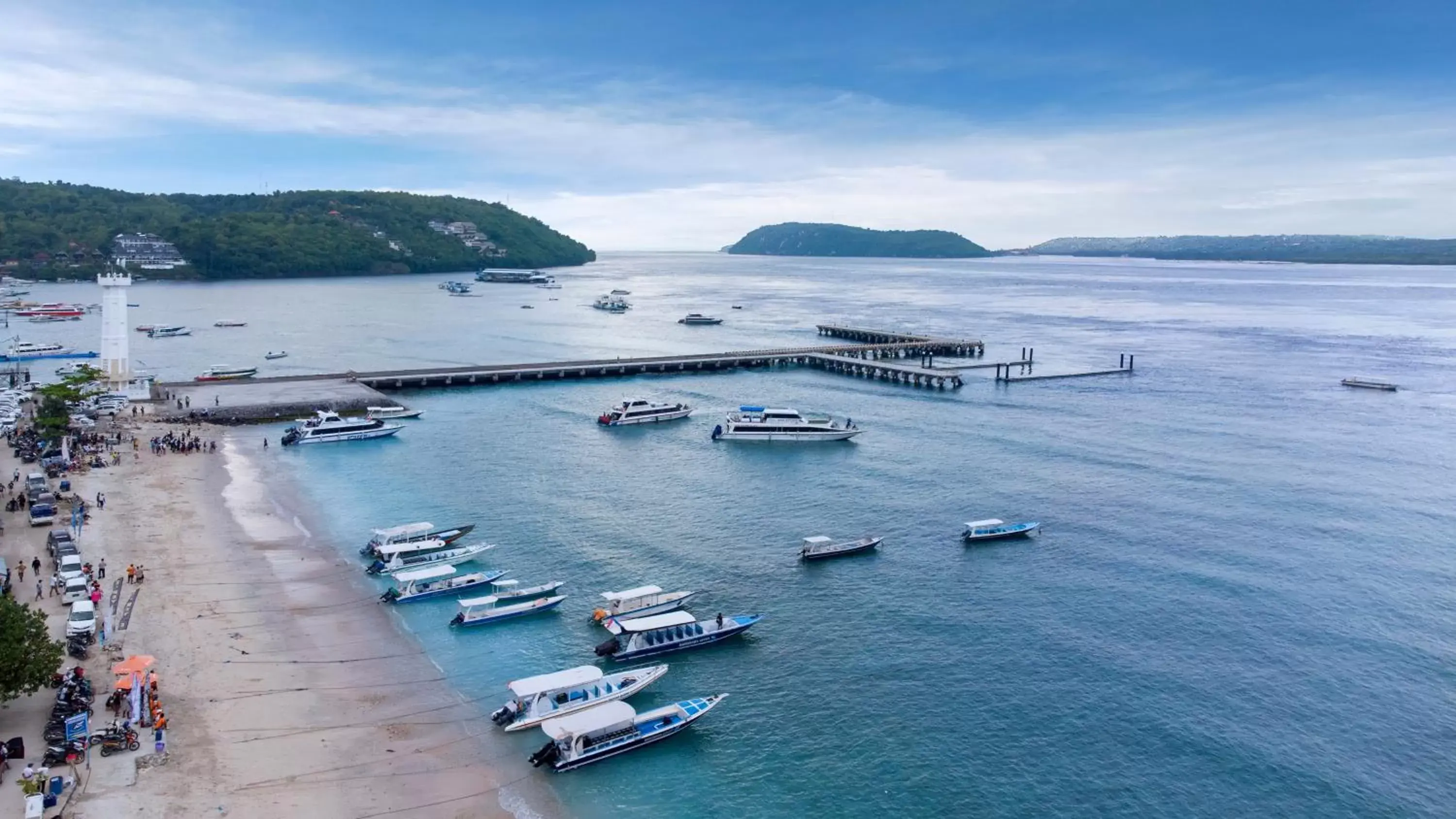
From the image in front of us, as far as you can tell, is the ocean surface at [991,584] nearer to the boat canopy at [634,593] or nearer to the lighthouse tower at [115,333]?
the boat canopy at [634,593]

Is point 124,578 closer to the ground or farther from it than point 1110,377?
closer to the ground

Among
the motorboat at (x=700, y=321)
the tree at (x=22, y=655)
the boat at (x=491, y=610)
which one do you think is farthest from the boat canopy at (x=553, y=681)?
the motorboat at (x=700, y=321)

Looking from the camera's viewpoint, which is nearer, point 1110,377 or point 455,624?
point 455,624

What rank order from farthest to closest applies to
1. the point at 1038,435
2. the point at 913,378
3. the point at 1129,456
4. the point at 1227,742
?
the point at 913,378 < the point at 1038,435 < the point at 1129,456 < the point at 1227,742

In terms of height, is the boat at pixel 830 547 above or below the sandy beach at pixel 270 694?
above

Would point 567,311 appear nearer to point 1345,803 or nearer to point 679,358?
point 679,358

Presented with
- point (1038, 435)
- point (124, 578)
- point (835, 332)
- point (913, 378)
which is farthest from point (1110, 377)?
point (124, 578)
